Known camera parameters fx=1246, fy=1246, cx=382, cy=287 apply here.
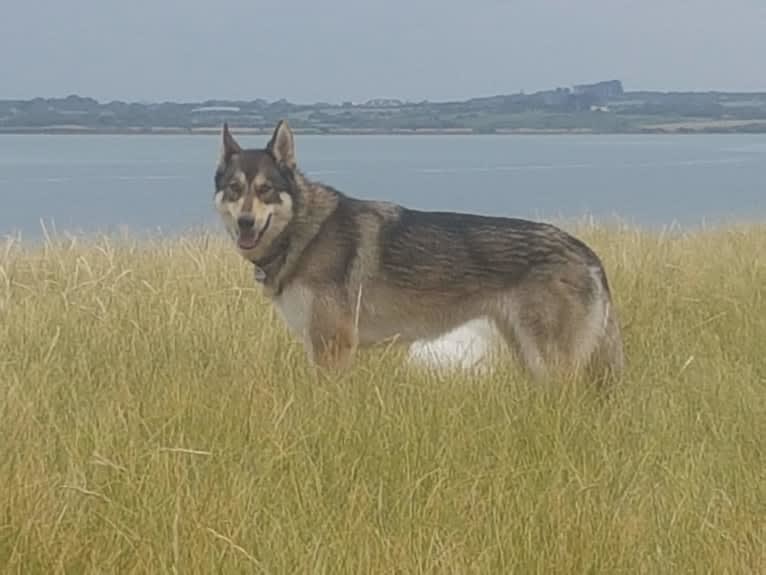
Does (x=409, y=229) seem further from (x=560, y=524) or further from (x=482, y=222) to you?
(x=560, y=524)

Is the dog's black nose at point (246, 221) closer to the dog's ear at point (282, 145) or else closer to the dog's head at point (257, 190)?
the dog's head at point (257, 190)

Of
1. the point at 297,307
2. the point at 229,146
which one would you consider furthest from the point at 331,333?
the point at 229,146

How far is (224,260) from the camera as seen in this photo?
883 cm

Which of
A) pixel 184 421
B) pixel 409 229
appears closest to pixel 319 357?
pixel 409 229

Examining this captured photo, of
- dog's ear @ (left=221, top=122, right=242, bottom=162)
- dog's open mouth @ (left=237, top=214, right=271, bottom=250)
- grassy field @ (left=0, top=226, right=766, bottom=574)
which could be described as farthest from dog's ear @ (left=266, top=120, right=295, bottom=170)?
grassy field @ (left=0, top=226, right=766, bottom=574)

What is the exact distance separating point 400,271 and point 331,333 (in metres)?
0.45

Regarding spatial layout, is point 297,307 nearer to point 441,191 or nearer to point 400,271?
point 400,271

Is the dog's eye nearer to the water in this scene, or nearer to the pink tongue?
the pink tongue

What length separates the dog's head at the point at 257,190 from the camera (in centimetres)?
592

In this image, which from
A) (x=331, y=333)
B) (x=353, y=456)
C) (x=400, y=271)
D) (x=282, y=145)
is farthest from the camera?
(x=282, y=145)

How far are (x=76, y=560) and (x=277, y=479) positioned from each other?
855 millimetres

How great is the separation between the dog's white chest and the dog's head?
27cm

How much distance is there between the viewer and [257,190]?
19.5 feet

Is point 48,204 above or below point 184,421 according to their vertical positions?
below
